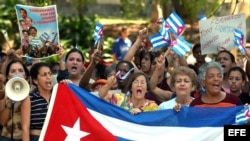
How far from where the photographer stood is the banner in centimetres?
983

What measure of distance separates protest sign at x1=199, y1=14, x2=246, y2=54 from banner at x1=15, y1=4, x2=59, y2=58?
6.76ft

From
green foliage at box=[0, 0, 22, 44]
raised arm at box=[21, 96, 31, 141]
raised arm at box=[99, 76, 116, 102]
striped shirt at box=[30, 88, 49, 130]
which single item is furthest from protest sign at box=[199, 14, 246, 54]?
green foliage at box=[0, 0, 22, 44]

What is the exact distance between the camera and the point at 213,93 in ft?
25.5

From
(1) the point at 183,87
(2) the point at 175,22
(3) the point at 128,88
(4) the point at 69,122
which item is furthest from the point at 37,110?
(2) the point at 175,22

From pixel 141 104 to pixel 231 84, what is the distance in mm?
1425

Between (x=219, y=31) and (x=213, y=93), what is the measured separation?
8.50ft

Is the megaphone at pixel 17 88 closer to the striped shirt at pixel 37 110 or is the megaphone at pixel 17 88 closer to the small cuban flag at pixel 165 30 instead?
the striped shirt at pixel 37 110

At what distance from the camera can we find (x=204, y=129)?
7.72 meters

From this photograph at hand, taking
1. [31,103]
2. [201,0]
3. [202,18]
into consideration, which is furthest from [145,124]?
[201,0]

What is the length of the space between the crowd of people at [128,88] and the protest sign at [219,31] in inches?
20.8

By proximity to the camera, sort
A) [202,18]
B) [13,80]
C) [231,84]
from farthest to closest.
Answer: [202,18], [231,84], [13,80]

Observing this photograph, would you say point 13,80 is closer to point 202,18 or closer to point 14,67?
point 14,67

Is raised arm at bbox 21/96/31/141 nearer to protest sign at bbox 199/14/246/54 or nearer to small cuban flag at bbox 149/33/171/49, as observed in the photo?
small cuban flag at bbox 149/33/171/49

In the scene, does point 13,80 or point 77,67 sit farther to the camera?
point 77,67
